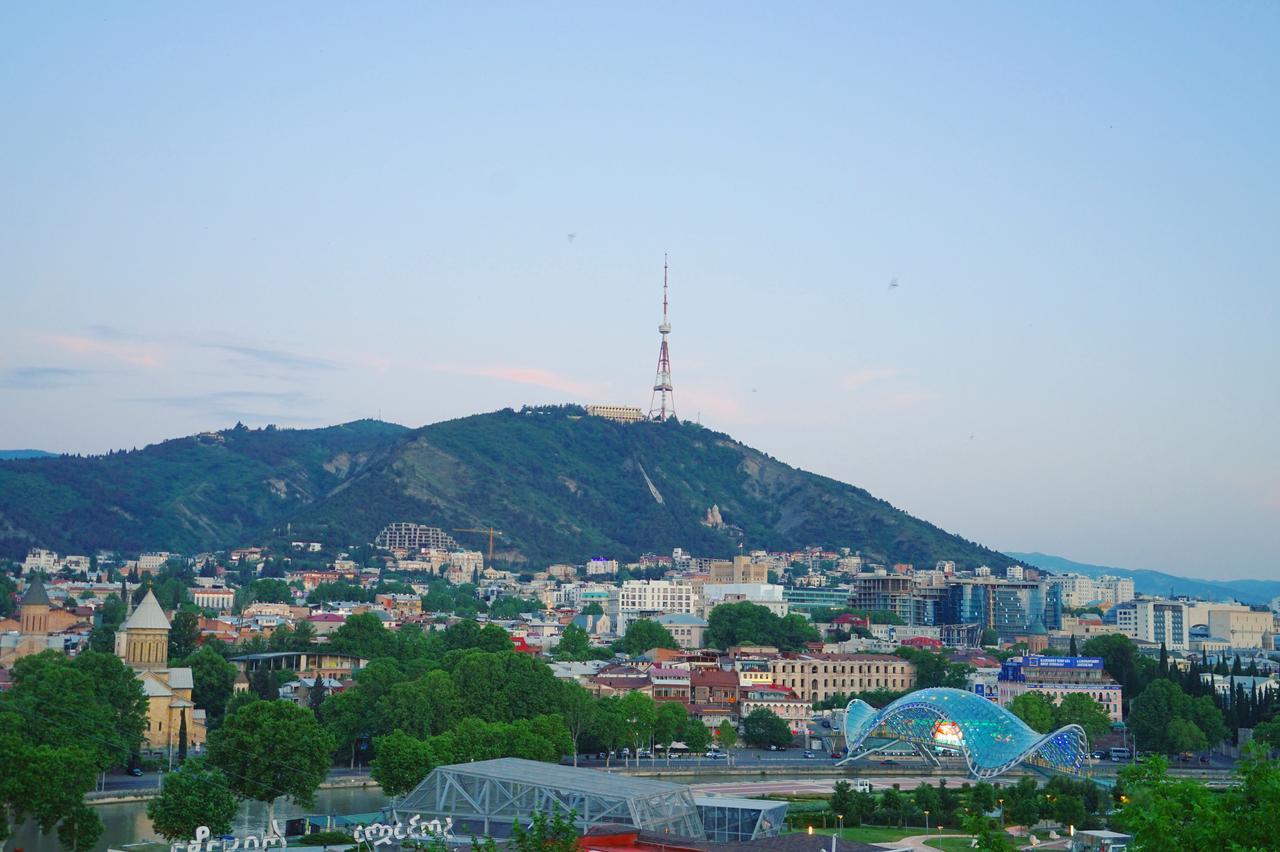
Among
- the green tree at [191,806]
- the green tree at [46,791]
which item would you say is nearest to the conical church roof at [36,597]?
the green tree at [191,806]

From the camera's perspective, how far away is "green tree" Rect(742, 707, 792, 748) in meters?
88.1

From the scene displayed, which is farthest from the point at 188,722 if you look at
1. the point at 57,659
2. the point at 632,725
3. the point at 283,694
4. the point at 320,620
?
the point at 320,620

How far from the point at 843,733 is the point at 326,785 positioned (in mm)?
32320

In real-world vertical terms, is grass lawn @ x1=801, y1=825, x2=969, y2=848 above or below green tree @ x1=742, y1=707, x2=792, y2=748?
below

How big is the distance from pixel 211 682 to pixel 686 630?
6210 centimetres

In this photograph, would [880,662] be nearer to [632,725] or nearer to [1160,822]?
[632,725]

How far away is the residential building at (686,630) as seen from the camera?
14062 cm

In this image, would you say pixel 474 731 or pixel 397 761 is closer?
pixel 397 761

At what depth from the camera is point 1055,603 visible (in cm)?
18025

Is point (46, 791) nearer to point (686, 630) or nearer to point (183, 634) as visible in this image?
point (183, 634)

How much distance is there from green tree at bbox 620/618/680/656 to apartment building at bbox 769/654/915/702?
17.5 metres

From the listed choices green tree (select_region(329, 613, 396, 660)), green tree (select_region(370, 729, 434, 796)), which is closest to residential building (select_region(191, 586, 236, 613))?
green tree (select_region(329, 613, 396, 660))

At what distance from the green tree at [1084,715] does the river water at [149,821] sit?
39.8 m

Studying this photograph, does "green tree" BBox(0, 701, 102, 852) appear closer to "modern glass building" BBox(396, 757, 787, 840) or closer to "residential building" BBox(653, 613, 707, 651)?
"modern glass building" BBox(396, 757, 787, 840)
